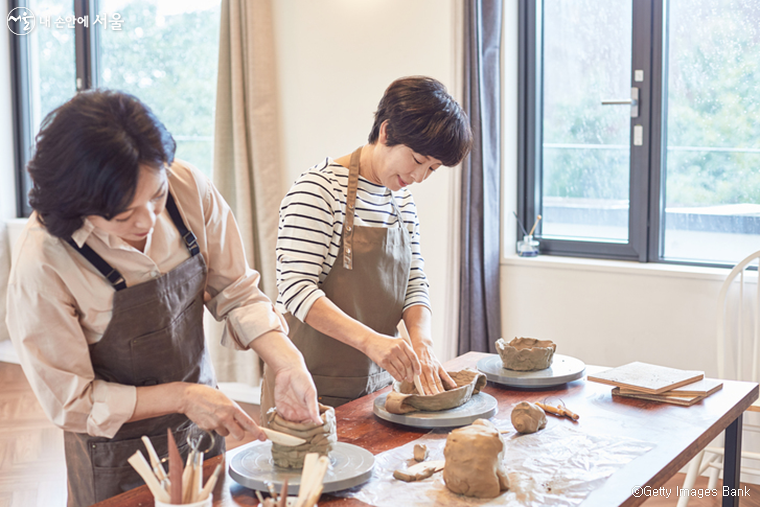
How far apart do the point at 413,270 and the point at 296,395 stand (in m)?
0.73

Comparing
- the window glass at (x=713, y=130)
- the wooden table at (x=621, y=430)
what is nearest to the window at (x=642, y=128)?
the window glass at (x=713, y=130)

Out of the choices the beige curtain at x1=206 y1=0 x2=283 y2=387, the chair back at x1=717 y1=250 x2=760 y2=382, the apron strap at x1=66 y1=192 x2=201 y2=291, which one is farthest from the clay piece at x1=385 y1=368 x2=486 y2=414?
the beige curtain at x1=206 y1=0 x2=283 y2=387

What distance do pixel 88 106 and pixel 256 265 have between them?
267 cm

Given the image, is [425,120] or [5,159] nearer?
[425,120]

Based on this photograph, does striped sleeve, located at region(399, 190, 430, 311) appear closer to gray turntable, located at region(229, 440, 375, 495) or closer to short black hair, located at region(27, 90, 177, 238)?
gray turntable, located at region(229, 440, 375, 495)

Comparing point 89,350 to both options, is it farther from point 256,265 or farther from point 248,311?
point 256,265

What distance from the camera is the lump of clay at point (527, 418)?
140 cm

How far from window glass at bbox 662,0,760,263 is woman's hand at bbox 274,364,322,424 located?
7.19 feet

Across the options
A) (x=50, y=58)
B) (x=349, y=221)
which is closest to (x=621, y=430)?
(x=349, y=221)

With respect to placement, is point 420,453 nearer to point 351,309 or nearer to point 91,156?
point 351,309

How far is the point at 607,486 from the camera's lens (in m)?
1.17

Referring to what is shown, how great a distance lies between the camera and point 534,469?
1.23 meters

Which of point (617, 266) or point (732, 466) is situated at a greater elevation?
point (617, 266)

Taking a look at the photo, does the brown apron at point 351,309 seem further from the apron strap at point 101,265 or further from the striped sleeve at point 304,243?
the apron strap at point 101,265
